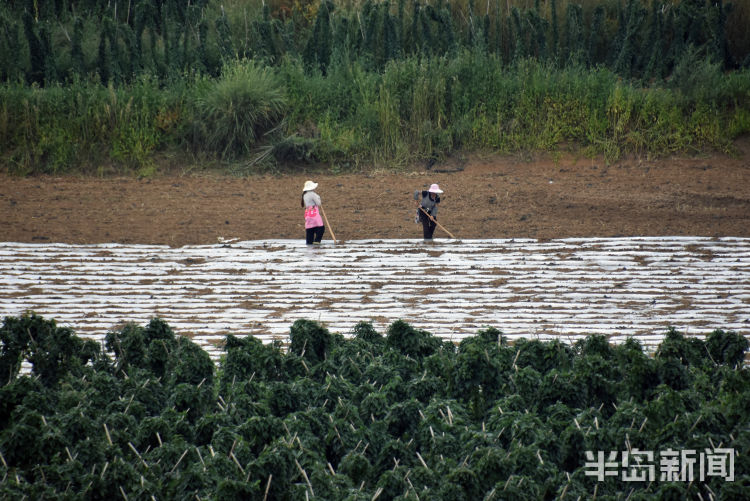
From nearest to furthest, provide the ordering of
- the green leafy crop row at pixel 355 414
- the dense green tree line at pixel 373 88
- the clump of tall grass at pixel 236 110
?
the green leafy crop row at pixel 355 414, the dense green tree line at pixel 373 88, the clump of tall grass at pixel 236 110

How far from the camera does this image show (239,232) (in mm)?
13141

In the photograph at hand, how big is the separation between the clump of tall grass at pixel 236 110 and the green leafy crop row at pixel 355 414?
1042 centimetres

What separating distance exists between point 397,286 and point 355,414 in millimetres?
4657

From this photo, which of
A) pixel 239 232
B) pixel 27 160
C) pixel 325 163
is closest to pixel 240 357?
pixel 239 232

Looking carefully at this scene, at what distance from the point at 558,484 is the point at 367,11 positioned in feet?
50.7

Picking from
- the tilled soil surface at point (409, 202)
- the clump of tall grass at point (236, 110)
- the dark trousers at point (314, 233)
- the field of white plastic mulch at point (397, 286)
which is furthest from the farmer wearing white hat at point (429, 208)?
the clump of tall grass at point (236, 110)

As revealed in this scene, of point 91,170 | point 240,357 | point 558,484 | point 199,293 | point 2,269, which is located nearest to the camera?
point 558,484

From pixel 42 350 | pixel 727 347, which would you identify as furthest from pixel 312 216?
pixel 727 347

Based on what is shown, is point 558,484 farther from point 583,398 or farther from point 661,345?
point 661,345

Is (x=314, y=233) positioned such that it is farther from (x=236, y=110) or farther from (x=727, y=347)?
(x=727, y=347)

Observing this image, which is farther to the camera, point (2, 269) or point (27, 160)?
point (27, 160)

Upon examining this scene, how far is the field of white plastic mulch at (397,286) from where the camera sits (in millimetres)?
8570

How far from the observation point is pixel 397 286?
10125mm

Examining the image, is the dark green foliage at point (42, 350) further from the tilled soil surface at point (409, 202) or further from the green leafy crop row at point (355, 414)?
the tilled soil surface at point (409, 202)
